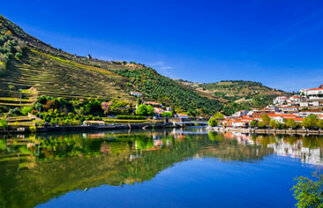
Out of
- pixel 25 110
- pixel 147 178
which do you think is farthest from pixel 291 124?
pixel 25 110

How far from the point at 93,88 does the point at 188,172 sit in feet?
326

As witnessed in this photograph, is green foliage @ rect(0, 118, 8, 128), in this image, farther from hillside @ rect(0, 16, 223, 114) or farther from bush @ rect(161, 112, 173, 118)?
bush @ rect(161, 112, 173, 118)

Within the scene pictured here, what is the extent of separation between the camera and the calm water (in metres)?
18.0

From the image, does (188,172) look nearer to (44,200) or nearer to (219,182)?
(219,182)

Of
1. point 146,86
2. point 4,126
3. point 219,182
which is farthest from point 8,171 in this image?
point 146,86

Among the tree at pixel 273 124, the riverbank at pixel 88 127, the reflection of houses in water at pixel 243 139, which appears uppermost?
the tree at pixel 273 124

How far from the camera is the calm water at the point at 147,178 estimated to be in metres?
18.0

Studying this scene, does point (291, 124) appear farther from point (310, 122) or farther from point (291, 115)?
point (291, 115)

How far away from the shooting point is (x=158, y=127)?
104m

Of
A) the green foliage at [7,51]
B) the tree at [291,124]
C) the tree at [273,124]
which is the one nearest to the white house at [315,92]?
the tree at [291,124]

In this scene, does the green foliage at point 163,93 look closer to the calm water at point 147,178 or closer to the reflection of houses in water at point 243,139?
the reflection of houses in water at point 243,139

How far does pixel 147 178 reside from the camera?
2398 centimetres

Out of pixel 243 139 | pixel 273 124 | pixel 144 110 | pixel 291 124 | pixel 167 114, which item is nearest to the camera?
pixel 243 139

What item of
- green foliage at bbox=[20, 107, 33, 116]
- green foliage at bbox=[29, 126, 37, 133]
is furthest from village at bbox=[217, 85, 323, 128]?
green foliage at bbox=[20, 107, 33, 116]
